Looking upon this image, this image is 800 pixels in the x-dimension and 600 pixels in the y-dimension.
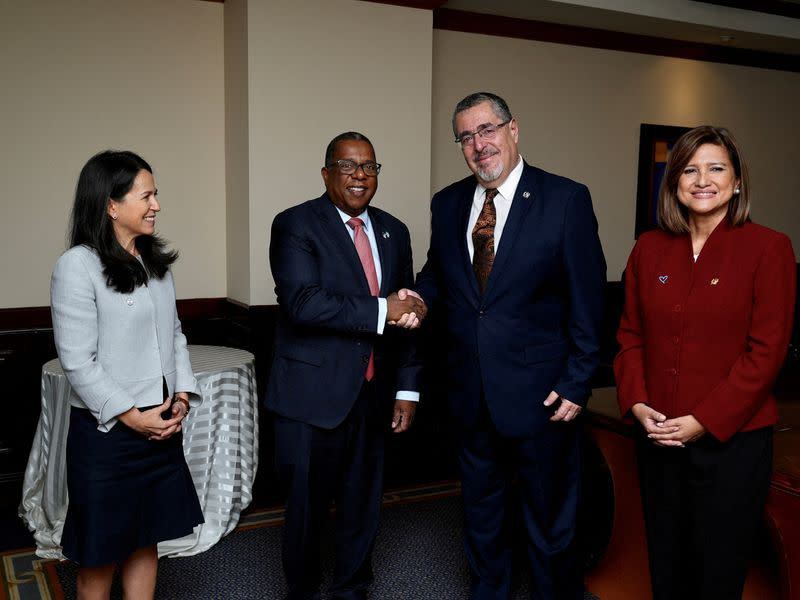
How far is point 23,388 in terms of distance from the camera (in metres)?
4.01

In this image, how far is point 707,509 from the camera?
1945 millimetres

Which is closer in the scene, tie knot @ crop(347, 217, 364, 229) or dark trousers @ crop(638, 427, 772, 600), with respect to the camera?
dark trousers @ crop(638, 427, 772, 600)

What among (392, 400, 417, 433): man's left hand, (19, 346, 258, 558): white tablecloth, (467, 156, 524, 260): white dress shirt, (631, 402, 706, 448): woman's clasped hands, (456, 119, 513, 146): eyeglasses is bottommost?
(19, 346, 258, 558): white tablecloth

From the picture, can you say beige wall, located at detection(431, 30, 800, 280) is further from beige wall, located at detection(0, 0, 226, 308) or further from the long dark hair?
the long dark hair

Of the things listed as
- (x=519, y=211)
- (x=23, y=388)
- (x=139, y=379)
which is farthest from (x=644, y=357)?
(x=23, y=388)

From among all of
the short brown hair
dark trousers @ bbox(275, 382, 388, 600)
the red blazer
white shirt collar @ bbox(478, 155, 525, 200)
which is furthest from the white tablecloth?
the short brown hair

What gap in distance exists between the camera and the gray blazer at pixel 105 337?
2.01 meters

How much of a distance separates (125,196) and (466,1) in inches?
136

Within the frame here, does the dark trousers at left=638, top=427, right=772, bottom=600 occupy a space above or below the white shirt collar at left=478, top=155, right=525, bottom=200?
below

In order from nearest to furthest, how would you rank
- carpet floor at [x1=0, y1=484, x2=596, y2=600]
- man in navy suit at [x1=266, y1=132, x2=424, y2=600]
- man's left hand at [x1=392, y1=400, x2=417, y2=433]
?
man in navy suit at [x1=266, y1=132, x2=424, y2=600]
man's left hand at [x1=392, y1=400, x2=417, y2=433]
carpet floor at [x1=0, y1=484, x2=596, y2=600]

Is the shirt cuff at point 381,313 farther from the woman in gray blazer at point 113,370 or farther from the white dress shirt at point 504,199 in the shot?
the woman in gray blazer at point 113,370

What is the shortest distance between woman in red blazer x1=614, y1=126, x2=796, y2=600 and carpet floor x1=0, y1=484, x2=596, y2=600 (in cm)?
97

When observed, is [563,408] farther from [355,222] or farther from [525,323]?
[355,222]

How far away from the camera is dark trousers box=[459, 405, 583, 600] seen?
2461mm
